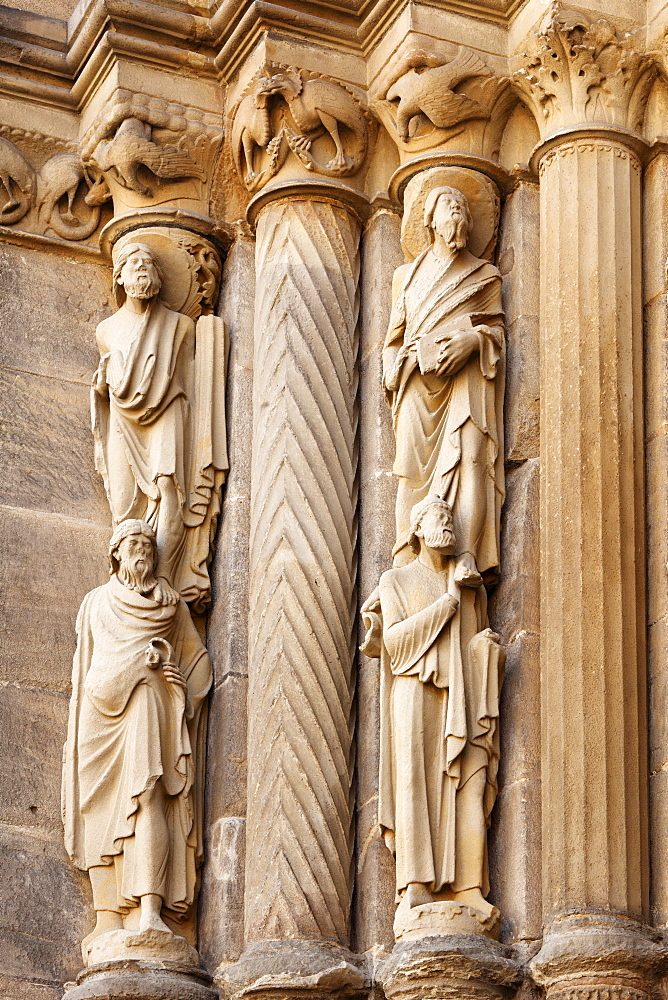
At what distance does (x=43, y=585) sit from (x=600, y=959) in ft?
8.53

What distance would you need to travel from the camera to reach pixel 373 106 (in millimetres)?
9180

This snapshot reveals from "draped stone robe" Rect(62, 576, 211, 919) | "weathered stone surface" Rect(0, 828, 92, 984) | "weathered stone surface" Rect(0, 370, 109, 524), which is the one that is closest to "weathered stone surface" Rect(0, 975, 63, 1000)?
"weathered stone surface" Rect(0, 828, 92, 984)

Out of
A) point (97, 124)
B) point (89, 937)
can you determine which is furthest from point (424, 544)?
point (97, 124)

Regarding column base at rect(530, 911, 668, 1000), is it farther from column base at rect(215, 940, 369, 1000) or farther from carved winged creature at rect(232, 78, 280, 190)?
carved winged creature at rect(232, 78, 280, 190)

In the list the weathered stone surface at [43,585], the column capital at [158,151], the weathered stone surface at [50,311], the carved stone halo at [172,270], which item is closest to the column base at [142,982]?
the weathered stone surface at [43,585]

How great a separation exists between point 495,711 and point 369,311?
1635 millimetres

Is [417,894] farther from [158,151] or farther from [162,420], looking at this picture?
[158,151]

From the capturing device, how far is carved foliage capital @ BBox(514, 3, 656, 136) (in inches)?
340

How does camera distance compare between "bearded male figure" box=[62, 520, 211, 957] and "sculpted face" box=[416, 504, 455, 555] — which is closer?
"sculpted face" box=[416, 504, 455, 555]

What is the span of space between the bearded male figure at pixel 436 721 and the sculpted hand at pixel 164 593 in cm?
79

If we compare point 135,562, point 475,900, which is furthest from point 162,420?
point 475,900

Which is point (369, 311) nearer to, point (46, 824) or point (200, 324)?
point (200, 324)

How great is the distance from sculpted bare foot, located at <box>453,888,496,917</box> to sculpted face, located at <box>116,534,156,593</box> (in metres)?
1.55

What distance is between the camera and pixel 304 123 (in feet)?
29.9
